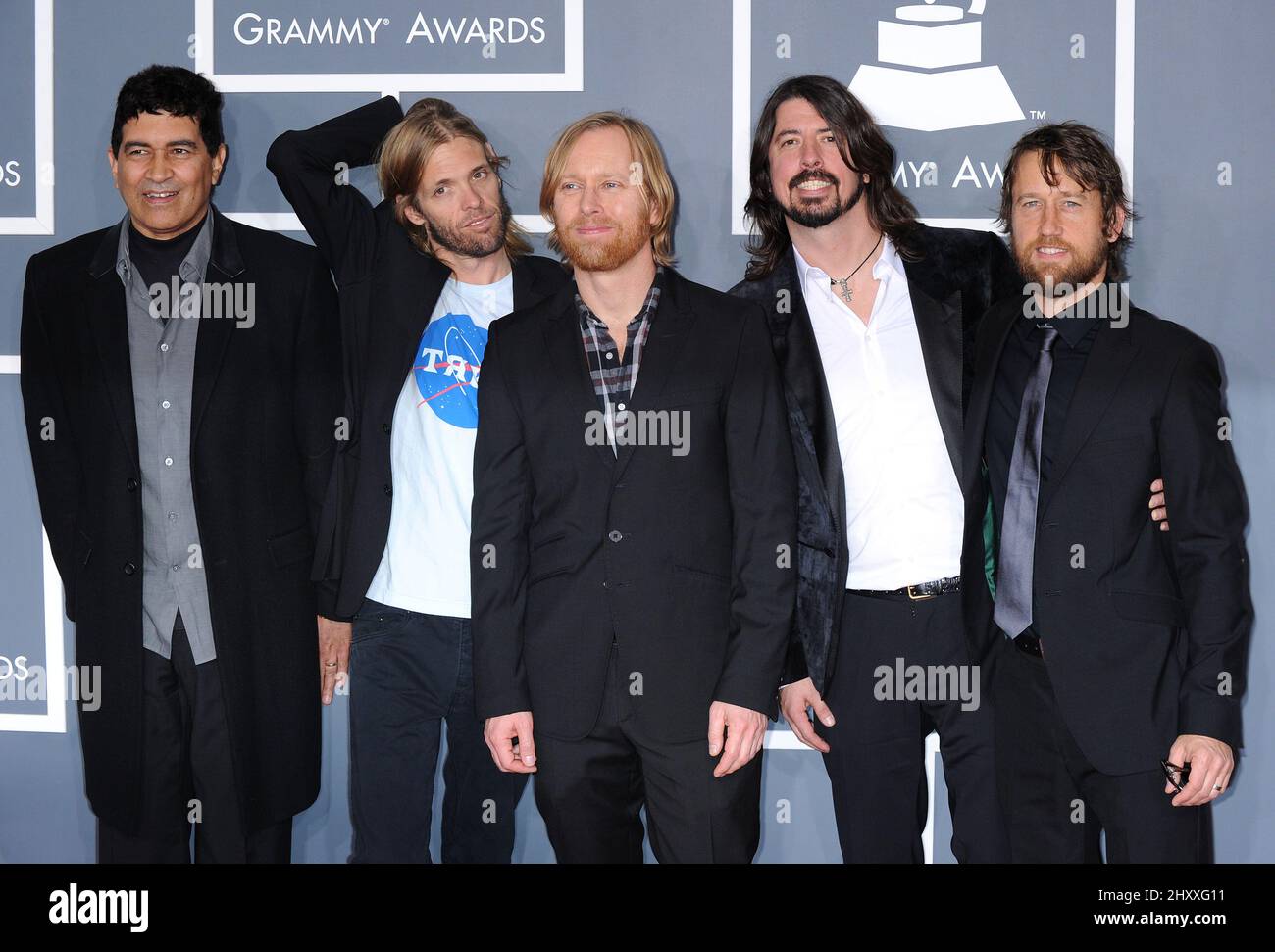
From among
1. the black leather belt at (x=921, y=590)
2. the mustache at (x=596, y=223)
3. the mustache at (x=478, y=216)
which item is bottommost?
the black leather belt at (x=921, y=590)

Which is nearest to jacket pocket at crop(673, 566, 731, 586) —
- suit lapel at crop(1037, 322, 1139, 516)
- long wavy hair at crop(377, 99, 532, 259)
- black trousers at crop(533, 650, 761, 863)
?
black trousers at crop(533, 650, 761, 863)

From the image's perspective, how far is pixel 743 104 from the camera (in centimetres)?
379

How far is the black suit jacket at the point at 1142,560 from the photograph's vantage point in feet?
9.15

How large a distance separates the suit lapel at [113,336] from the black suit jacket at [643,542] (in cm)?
109

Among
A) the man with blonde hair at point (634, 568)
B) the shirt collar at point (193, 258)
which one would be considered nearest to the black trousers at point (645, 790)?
the man with blonde hair at point (634, 568)

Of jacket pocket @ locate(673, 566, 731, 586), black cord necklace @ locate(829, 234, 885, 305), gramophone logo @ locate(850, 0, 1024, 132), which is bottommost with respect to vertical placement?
jacket pocket @ locate(673, 566, 731, 586)

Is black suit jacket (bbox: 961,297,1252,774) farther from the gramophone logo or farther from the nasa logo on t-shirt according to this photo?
the nasa logo on t-shirt

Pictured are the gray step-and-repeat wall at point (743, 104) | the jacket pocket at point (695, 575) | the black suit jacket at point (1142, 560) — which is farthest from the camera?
the gray step-and-repeat wall at point (743, 104)

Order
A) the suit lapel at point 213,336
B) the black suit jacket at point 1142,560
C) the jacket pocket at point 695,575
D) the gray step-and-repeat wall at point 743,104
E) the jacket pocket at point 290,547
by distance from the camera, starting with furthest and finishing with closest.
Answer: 1. the gray step-and-repeat wall at point 743,104
2. the jacket pocket at point 290,547
3. the suit lapel at point 213,336
4. the jacket pocket at point 695,575
5. the black suit jacket at point 1142,560

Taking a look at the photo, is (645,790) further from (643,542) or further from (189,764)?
(189,764)

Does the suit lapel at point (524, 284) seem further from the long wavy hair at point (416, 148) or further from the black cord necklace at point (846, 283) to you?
the black cord necklace at point (846, 283)

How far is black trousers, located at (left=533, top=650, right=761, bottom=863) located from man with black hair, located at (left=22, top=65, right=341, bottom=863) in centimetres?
96

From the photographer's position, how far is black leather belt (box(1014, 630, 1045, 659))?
2.99 meters
